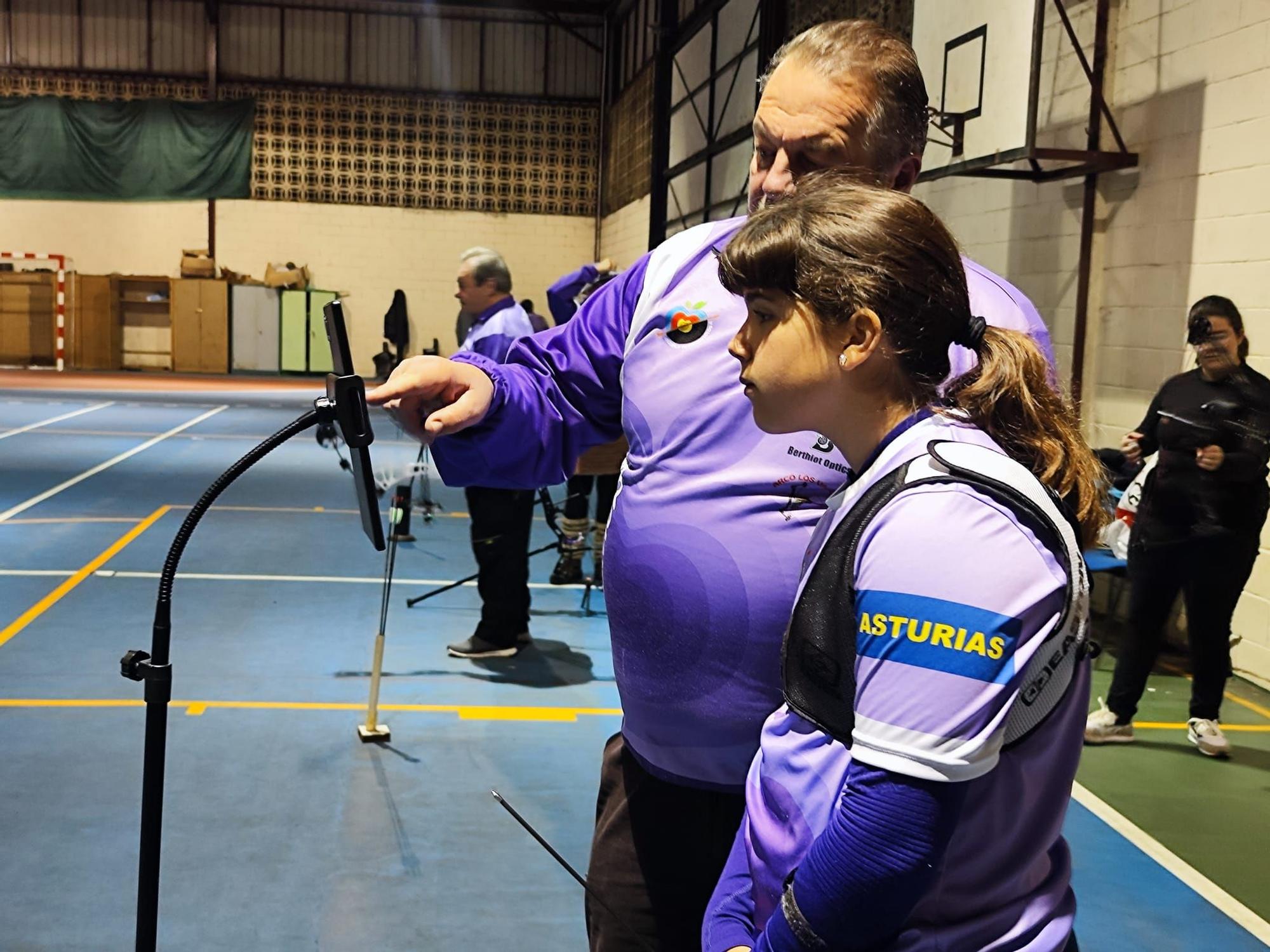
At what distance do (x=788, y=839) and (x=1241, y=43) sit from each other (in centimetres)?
554

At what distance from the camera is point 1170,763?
Result: 178 inches

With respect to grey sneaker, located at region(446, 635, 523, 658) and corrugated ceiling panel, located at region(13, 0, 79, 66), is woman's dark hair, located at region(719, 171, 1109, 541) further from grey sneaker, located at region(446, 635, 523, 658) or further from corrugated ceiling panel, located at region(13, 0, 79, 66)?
corrugated ceiling panel, located at region(13, 0, 79, 66)

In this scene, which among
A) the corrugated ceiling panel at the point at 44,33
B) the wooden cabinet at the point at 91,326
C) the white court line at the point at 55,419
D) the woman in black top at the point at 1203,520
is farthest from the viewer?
the wooden cabinet at the point at 91,326

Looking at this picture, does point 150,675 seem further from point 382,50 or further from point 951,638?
point 382,50

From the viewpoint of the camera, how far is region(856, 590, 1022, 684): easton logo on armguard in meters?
0.92

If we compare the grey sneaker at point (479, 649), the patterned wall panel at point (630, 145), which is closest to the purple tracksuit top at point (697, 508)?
the grey sneaker at point (479, 649)

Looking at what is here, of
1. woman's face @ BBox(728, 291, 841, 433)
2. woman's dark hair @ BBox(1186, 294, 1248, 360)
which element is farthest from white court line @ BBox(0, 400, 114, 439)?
woman's face @ BBox(728, 291, 841, 433)

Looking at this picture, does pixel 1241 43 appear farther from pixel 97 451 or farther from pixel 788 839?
pixel 97 451

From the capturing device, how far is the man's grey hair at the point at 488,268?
5.84 meters

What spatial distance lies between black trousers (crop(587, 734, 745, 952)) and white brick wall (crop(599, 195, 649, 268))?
53.1ft

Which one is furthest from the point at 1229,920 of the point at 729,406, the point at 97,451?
the point at 97,451

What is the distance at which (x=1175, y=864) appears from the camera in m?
3.62

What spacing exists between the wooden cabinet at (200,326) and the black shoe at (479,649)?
16.6 m

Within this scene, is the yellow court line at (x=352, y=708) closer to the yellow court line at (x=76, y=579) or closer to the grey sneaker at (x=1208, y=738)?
the yellow court line at (x=76, y=579)
